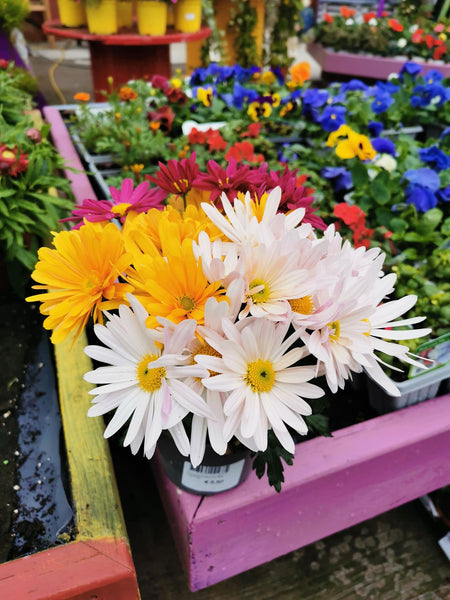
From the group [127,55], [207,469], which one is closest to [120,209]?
[207,469]

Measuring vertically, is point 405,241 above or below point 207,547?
above

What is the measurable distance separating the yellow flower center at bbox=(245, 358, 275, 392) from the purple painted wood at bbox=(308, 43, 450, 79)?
4.97 m

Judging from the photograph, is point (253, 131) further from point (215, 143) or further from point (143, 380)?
point (143, 380)

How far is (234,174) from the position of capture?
0.80 metres

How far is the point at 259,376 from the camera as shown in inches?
23.1

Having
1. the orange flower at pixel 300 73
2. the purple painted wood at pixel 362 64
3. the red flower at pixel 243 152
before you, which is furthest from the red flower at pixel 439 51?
the red flower at pixel 243 152

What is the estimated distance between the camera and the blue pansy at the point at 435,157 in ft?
5.93

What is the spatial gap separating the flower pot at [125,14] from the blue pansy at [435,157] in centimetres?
261

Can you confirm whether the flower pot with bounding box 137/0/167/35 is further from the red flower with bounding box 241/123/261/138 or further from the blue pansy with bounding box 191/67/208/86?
the red flower with bounding box 241/123/261/138

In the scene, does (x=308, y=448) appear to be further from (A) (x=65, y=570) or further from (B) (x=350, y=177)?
(B) (x=350, y=177)

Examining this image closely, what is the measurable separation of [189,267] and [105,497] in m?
0.56

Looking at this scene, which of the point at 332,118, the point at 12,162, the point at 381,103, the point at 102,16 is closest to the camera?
the point at 12,162

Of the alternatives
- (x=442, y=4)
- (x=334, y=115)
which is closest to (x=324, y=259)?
(x=334, y=115)

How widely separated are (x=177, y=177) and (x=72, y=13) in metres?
3.37
